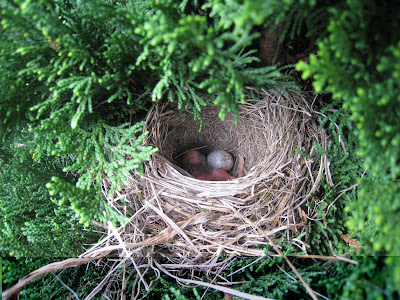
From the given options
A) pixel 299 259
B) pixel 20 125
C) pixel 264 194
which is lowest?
pixel 299 259

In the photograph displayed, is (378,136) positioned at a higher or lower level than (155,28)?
lower

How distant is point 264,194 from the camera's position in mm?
1464

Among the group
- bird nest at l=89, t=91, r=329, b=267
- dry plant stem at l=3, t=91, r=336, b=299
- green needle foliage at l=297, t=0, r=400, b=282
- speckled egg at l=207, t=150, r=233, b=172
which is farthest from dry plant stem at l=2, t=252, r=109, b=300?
green needle foliage at l=297, t=0, r=400, b=282

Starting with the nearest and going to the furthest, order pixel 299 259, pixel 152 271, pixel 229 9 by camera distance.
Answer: pixel 229 9
pixel 299 259
pixel 152 271

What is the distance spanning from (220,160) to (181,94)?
1.00 meters

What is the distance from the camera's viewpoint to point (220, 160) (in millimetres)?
2166

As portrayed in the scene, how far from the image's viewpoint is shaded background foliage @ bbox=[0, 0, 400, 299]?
881mm

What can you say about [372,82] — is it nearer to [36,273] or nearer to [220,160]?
[220,160]

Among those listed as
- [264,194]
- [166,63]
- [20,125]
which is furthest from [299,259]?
[20,125]

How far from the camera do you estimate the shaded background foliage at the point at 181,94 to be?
34.7 inches

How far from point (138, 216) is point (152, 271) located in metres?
0.30

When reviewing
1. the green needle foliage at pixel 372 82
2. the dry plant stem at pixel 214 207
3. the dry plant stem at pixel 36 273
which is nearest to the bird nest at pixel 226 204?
the dry plant stem at pixel 214 207

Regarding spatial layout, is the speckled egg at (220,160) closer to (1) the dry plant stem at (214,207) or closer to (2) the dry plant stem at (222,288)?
(1) the dry plant stem at (214,207)

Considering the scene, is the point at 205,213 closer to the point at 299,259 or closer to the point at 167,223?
the point at 167,223
